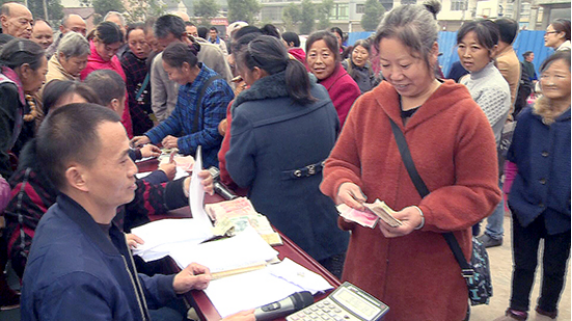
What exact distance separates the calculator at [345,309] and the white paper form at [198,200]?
694 mm

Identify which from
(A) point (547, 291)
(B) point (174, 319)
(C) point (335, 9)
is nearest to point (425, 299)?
(B) point (174, 319)

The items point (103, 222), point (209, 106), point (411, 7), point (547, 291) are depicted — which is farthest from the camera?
point (209, 106)

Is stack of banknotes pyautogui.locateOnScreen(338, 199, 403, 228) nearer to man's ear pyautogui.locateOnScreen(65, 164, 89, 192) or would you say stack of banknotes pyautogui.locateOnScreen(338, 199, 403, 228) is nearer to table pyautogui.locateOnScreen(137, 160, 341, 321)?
table pyautogui.locateOnScreen(137, 160, 341, 321)

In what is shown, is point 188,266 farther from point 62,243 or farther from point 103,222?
point 62,243

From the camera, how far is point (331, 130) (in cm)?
233

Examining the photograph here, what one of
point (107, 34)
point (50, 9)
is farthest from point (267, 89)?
Result: point (50, 9)

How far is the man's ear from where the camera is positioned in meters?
1.23

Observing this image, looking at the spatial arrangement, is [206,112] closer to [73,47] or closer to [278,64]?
[278,64]

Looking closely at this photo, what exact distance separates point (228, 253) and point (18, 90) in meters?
1.67

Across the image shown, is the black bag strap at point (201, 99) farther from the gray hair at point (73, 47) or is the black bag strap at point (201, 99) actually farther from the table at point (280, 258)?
the gray hair at point (73, 47)

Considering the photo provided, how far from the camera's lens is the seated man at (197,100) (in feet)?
9.74

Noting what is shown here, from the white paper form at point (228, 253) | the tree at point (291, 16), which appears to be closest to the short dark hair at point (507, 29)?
the white paper form at point (228, 253)

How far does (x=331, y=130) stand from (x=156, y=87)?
227cm

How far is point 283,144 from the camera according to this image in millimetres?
2137
